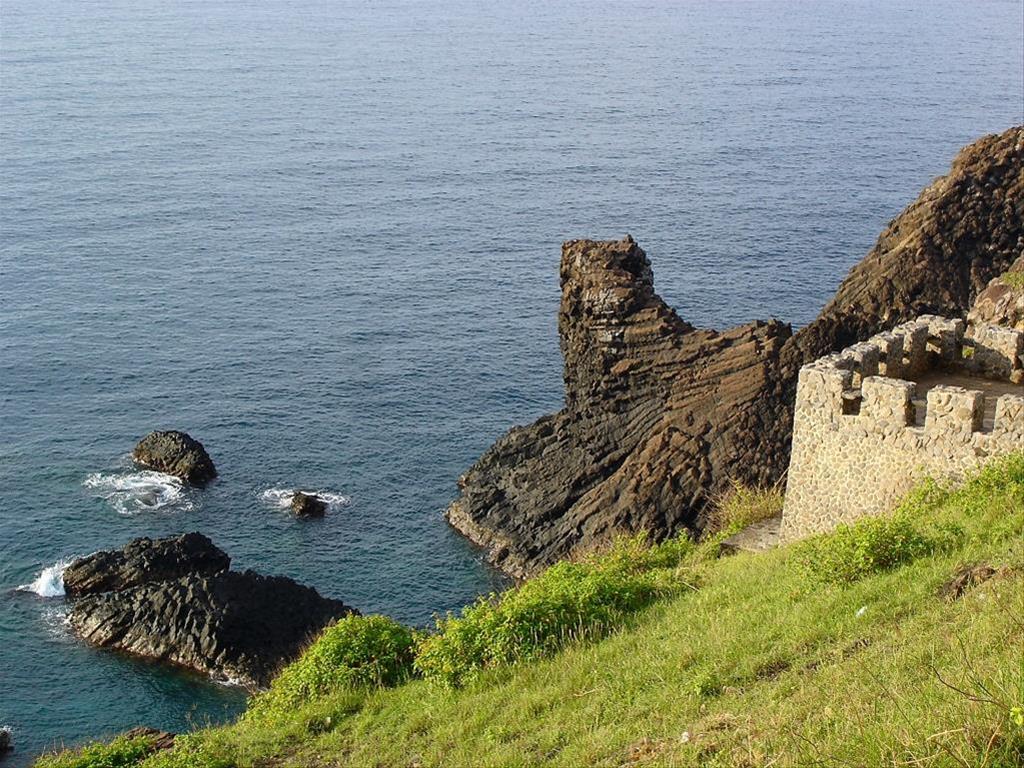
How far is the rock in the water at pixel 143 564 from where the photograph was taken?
188 ft

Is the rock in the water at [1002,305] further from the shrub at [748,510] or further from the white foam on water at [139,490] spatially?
the white foam on water at [139,490]

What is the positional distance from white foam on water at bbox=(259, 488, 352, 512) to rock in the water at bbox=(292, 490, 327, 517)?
0.53m

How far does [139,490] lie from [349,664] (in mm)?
42599

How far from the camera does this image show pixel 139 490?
66.9 m

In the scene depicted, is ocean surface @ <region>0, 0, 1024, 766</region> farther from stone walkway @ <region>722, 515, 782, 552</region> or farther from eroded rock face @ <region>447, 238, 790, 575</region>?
stone walkway @ <region>722, 515, 782, 552</region>

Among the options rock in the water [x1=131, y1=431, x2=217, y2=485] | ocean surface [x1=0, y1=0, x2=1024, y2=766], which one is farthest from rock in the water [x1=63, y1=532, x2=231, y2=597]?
rock in the water [x1=131, y1=431, x2=217, y2=485]

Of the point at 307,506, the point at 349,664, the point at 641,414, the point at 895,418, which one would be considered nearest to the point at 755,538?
the point at 895,418

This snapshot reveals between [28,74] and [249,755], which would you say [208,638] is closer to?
[249,755]

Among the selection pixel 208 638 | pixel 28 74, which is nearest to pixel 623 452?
pixel 208 638

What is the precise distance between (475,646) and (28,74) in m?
170

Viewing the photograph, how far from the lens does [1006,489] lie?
83.9ft

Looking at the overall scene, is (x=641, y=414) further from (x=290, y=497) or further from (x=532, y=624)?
(x=532, y=624)

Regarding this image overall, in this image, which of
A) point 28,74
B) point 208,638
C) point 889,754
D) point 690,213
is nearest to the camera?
point 889,754

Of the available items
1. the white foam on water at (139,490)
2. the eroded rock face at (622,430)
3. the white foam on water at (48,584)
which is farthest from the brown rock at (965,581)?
the white foam on water at (139,490)
